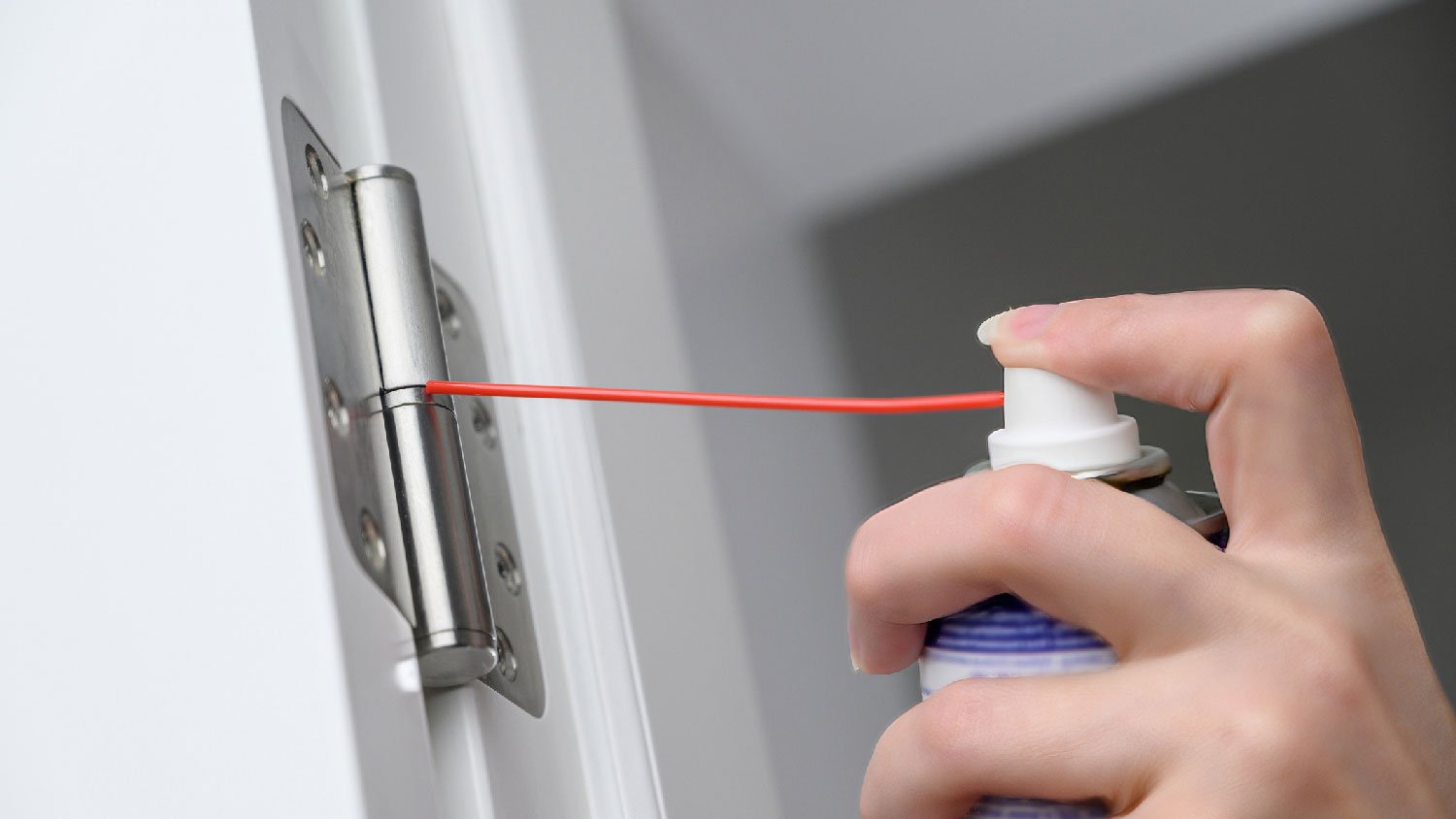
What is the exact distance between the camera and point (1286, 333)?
0.68 ft

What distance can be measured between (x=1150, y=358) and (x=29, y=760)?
0.19 meters

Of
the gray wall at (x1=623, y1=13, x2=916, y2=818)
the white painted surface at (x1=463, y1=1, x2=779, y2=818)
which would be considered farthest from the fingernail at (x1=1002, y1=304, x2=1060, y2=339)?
the gray wall at (x1=623, y1=13, x2=916, y2=818)

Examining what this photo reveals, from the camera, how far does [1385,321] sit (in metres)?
1.24

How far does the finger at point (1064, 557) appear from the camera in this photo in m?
0.20

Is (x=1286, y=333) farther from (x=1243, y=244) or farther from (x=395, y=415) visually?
(x=1243, y=244)

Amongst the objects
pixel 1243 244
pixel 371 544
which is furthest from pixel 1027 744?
pixel 1243 244

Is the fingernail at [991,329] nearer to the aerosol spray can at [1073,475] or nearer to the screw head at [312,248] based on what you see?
the aerosol spray can at [1073,475]

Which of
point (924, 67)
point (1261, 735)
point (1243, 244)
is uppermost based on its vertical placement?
point (924, 67)

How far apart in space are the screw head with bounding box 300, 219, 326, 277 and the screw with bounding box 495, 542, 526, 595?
0.07m

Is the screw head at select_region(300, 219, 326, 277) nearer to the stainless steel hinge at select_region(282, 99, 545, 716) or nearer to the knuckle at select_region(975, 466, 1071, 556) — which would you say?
the stainless steel hinge at select_region(282, 99, 545, 716)

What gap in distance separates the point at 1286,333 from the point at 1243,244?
1152 mm

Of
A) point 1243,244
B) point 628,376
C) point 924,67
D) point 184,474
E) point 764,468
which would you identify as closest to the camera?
point 184,474

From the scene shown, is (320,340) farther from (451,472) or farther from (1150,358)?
(1150,358)

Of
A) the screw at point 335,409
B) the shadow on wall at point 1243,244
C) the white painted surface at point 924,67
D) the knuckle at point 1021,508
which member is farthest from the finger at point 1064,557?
the shadow on wall at point 1243,244
